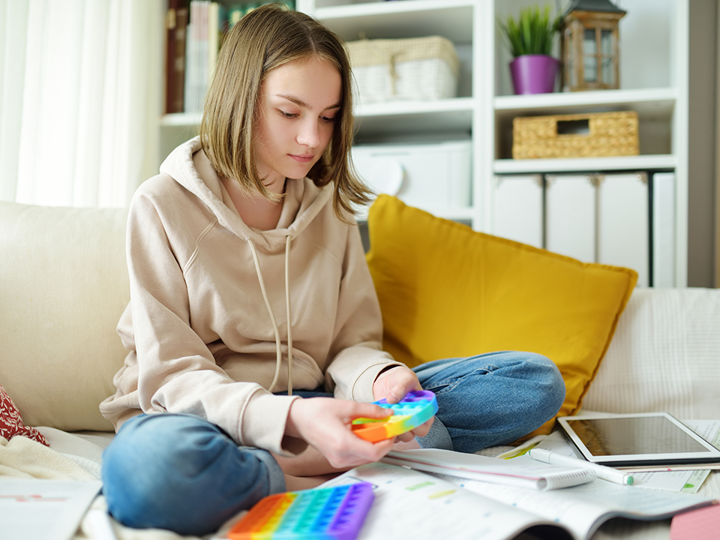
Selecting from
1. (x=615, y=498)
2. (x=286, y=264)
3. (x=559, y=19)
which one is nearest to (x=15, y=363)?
(x=286, y=264)

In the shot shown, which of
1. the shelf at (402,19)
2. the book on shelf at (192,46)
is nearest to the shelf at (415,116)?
the shelf at (402,19)

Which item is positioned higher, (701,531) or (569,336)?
(569,336)

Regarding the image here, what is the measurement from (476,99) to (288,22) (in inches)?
27.2

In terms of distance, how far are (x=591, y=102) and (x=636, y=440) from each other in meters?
0.86

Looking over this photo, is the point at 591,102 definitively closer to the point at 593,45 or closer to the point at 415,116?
the point at 593,45

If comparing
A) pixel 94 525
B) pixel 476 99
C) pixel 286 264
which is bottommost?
pixel 94 525

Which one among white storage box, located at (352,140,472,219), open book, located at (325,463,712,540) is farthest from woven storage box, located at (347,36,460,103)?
open book, located at (325,463,712,540)

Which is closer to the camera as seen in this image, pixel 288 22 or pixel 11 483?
pixel 11 483

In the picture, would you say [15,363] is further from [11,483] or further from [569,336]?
[569,336]

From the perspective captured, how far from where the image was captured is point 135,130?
153 cm

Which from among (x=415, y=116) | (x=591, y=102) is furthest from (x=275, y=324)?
(x=591, y=102)

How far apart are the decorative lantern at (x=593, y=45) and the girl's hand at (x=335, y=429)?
113 centimetres

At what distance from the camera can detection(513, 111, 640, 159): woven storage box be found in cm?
140

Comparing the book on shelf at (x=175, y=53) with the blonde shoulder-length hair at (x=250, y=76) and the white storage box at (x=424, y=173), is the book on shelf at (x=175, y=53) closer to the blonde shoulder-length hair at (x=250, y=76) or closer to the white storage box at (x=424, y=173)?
the white storage box at (x=424, y=173)
